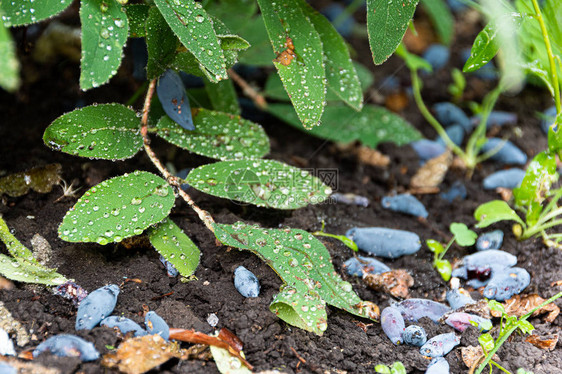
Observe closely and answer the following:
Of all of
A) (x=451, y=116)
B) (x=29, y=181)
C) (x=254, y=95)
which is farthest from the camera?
(x=451, y=116)

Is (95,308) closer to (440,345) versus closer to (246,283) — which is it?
(246,283)

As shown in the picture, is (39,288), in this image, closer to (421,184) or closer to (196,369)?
(196,369)

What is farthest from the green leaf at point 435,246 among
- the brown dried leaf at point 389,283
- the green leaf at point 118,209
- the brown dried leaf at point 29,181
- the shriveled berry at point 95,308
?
the brown dried leaf at point 29,181

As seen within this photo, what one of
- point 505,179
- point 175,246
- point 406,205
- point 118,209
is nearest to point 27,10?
point 118,209

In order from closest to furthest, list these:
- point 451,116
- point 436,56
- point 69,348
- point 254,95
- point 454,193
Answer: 1. point 69,348
2. point 454,193
3. point 254,95
4. point 451,116
5. point 436,56

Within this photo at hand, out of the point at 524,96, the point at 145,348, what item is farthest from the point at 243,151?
the point at 524,96

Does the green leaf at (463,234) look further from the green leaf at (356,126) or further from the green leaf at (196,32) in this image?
the green leaf at (196,32)
